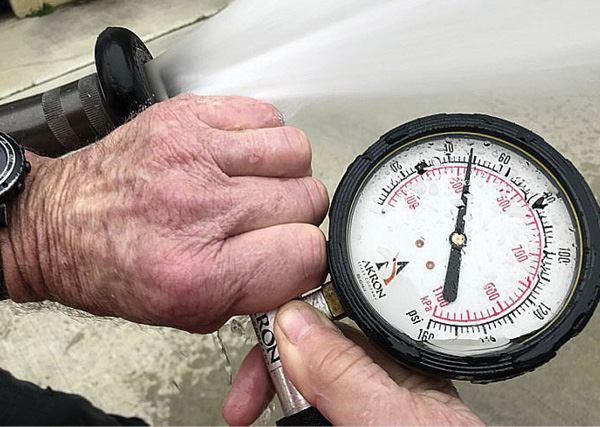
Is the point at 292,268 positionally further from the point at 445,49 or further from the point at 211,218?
the point at 445,49

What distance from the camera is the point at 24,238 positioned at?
92 cm

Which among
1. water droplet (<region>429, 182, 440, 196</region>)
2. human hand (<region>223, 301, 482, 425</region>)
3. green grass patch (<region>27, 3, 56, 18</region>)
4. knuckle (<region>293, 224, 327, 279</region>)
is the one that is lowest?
human hand (<region>223, 301, 482, 425</region>)

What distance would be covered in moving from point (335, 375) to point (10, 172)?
54 centimetres

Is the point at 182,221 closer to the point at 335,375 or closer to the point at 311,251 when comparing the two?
the point at 311,251

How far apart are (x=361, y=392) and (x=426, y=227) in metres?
0.23

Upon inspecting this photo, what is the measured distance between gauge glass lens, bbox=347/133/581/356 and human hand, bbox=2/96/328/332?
87 mm

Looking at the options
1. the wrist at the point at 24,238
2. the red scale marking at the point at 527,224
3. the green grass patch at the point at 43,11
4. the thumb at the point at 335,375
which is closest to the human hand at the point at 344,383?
the thumb at the point at 335,375

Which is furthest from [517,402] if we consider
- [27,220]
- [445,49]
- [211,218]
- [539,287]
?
[27,220]

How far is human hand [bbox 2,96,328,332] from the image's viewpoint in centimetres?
80

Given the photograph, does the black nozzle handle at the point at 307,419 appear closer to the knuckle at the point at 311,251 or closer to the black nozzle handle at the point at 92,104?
the knuckle at the point at 311,251

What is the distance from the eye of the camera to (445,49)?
4.01ft

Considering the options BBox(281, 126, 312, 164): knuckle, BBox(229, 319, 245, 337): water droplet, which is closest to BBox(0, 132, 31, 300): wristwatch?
BBox(281, 126, 312, 164): knuckle

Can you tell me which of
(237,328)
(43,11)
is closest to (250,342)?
(237,328)

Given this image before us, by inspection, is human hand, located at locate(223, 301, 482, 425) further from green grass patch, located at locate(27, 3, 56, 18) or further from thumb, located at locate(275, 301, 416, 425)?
green grass patch, located at locate(27, 3, 56, 18)
